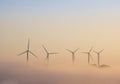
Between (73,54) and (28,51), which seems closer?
(28,51)

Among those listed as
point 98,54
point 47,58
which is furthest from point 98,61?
point 47,58

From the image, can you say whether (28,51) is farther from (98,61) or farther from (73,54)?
(98,61)

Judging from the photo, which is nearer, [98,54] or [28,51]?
[28,51]

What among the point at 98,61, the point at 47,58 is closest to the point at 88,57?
the point at 98,61

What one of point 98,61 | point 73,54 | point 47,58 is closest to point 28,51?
point 47,58

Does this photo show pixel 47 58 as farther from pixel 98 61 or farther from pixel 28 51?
pixel 98 61

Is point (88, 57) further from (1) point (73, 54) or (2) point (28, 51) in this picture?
(2) point (28, 51)
